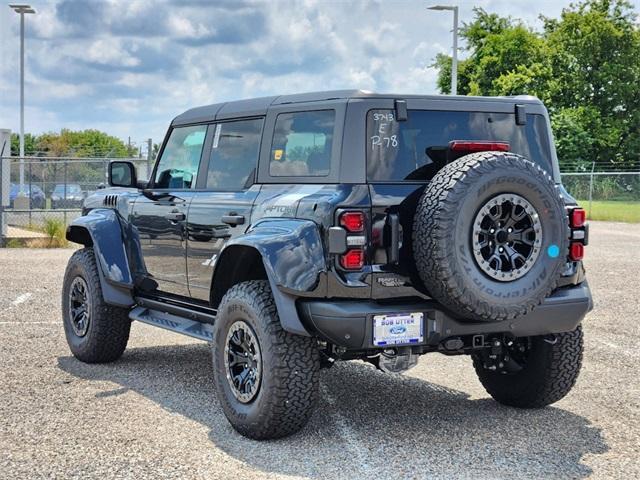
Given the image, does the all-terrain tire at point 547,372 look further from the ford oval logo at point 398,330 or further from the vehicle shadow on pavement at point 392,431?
the ford oval logo at point 398,330

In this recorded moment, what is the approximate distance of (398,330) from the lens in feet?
15.6

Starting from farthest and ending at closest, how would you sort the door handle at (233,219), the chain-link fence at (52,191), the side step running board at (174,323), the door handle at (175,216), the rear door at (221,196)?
1. the chain-link fence at (52,191)
2. the door handle at (175,216)
3. the side step running board at (174,323)
4. the rear door at (221,196)
5. the door handle at (233,219)

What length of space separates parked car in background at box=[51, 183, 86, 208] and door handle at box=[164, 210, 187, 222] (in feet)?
48.7

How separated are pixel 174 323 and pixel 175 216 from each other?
0.76 meters

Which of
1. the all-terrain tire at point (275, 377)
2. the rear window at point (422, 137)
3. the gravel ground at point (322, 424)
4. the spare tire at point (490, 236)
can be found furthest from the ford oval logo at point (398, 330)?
the rear window at point (422, 137)

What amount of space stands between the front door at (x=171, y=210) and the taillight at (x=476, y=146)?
203cm

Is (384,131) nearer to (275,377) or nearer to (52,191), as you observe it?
(275,377)

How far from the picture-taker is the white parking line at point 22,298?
34.8ft

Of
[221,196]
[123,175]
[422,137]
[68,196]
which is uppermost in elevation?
[422,137]

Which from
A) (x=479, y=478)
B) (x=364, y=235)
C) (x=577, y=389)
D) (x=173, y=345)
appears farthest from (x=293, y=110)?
(x=173, y=345)

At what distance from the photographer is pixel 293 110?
5.48 m

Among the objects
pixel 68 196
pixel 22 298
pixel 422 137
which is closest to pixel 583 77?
pixel 68 196

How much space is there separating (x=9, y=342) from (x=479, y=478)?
16.6ft

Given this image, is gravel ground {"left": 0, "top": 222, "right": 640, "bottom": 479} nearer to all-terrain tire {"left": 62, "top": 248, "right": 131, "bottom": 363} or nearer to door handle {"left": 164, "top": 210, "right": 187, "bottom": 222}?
all-terrain tire {"left": 62, "top": 248, "right": 131, "bottom": 363}
